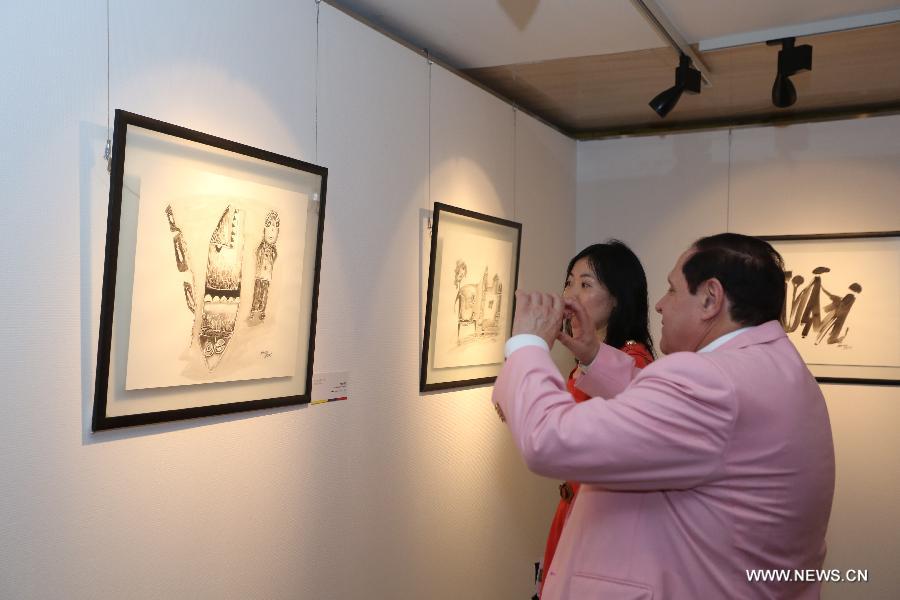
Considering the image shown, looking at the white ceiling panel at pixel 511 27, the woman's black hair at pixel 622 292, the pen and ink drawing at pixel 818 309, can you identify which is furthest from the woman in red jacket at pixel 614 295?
the pen and ink drawing at pixel 818 309

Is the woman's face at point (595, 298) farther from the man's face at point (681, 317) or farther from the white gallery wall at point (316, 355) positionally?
the man's face at point (681, 317)

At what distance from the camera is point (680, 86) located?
3727mm

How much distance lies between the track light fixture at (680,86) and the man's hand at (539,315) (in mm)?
2299

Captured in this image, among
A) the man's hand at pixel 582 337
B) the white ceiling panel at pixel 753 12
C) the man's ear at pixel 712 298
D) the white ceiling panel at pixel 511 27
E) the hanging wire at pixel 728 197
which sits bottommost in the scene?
the man's hand at pixel 582 337

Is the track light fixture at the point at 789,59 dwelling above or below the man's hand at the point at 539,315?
above

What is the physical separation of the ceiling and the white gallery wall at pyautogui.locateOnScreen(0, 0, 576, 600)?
0.60 feet

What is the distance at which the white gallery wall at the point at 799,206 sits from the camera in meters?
4.59

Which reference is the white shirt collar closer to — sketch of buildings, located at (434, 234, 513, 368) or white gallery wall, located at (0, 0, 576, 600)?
white gallery wall, located at (0, 0, 576, 600)

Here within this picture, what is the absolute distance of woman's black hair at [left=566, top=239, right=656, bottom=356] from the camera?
2953 mm

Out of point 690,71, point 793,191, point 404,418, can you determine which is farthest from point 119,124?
point 793,191

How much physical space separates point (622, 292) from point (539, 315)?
134 centimetres

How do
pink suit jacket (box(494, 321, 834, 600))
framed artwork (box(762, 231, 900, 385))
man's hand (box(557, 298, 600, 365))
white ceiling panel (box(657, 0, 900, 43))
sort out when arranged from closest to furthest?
pink suit jacket (box(494, 321, 834, 600)), man's hand (box(557, 298, 600, 365)), white ceiling panel (box(657, 0, 900, 43)), framed artwork (box(762, 231, 900, 385))

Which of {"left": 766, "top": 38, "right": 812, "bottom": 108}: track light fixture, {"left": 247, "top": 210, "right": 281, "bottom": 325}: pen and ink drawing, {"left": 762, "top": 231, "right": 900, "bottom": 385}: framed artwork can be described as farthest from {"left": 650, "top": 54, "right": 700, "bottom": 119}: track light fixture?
{"left": 247, "top": 210, "right": 281, "bottom": 325}: pen and ink drawing

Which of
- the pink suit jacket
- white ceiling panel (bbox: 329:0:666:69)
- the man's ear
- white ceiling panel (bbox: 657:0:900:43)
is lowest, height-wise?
the pink suit jacket
